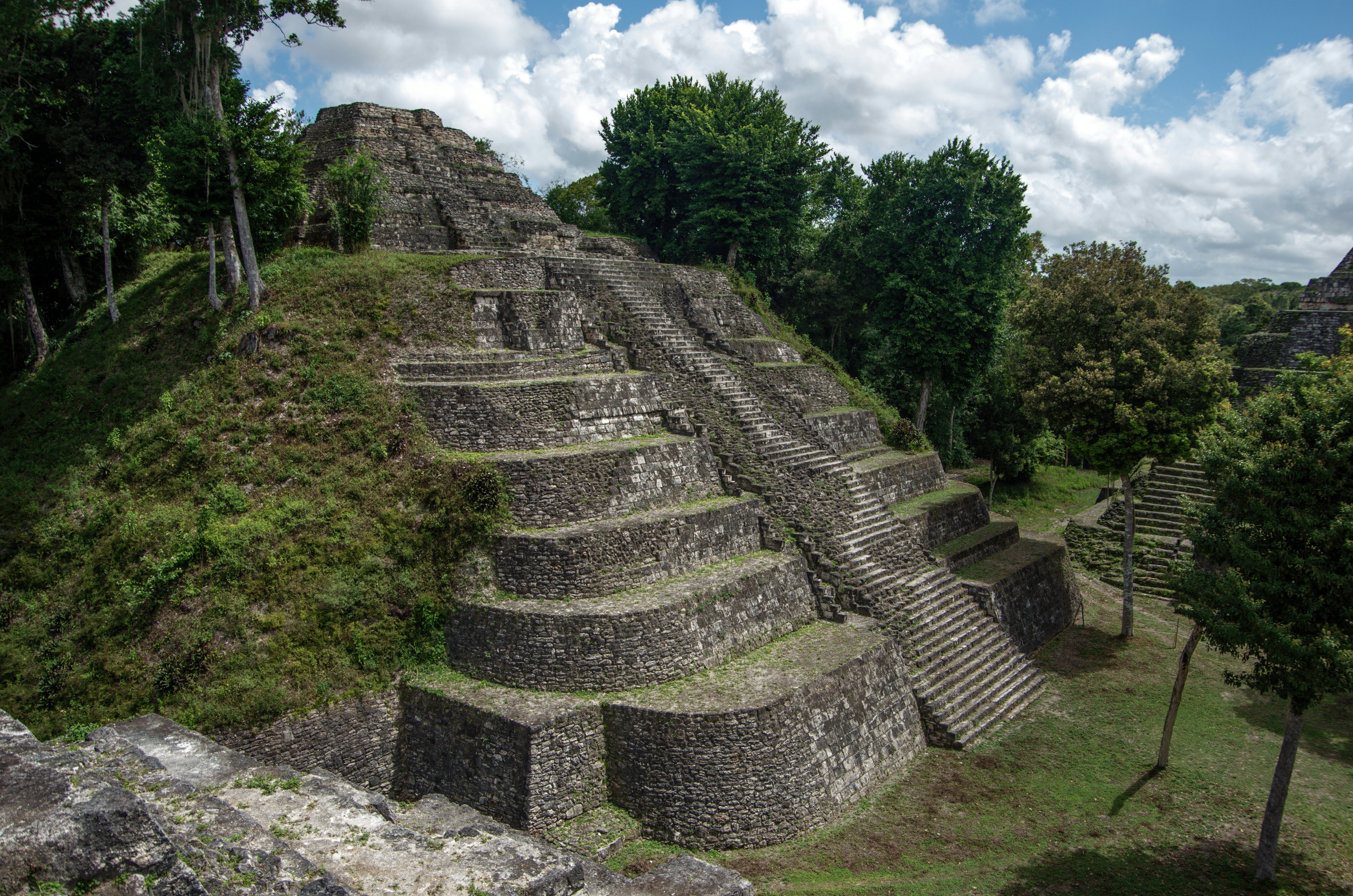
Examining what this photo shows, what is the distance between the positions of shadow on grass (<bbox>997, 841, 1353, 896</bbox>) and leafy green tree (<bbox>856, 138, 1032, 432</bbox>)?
19.4m

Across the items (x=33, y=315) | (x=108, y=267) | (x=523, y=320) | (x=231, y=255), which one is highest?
(x=231, y=255)

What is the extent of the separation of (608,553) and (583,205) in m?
33.1

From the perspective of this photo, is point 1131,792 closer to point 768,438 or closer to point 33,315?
point 768,438

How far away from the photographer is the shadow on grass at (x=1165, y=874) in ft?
36.1

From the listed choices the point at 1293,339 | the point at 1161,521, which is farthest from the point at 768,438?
the point at 1293,339

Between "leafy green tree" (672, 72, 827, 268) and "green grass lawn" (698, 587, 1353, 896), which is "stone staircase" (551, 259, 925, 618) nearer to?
"green grass lawn" (698, 587, 1353, 896)

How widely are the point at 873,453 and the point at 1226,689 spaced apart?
10.4 metres

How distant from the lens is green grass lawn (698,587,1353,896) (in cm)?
1124

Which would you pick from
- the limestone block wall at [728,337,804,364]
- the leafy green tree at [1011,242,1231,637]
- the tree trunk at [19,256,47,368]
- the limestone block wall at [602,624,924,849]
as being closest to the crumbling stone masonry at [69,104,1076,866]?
the limestone block wall at [602,624,924,849]

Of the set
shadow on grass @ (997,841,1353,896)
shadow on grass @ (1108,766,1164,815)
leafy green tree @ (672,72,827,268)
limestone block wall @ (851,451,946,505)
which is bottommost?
shadow on grass @ (997,841,1353,896)

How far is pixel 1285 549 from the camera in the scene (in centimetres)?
1054

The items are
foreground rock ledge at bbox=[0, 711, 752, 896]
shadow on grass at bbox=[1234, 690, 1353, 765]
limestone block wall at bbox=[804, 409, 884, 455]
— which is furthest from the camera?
limestone block wall at bbox=[804, 409, 884, 455]

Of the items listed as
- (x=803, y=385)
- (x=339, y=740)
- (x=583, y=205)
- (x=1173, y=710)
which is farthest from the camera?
(x=583, y=205)

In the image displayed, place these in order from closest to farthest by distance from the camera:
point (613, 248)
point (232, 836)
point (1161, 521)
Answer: point (232, 836)
point (1161, 521)
point (613, 248)
